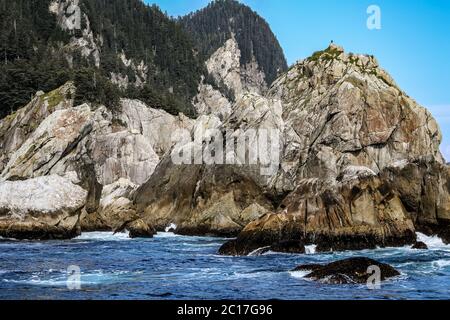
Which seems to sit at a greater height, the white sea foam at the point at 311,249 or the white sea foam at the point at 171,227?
the white sea foam at the point at 171,227

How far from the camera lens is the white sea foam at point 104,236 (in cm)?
5784

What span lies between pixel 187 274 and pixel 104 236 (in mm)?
32125

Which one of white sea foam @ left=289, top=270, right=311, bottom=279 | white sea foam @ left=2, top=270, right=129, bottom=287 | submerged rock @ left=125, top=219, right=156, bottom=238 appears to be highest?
submerged rock @ left=125, top=219, right=156, bottom=238

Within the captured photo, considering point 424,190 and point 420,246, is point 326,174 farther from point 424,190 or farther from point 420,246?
point 420,246

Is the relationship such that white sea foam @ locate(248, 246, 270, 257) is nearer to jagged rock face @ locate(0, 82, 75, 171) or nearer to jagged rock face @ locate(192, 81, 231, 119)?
jagged rock face @ locate(0, 82, 75, 171)

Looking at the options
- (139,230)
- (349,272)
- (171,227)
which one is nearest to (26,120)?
(171,227)

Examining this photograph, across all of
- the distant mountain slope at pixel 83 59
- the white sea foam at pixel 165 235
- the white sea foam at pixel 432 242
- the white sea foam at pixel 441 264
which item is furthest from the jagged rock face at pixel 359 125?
the distant mountain slope at pixel 83 59

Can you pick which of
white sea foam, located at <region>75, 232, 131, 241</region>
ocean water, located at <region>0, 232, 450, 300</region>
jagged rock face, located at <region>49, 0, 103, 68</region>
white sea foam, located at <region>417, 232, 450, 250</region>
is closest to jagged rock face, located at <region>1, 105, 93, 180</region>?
white sea foam, located at <region>75, 232, 131, 241</region>

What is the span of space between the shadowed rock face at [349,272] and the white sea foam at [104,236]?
33.4m

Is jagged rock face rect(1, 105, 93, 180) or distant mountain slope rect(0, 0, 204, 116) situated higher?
distant mountain slope rect(0, 0, 204, 116)

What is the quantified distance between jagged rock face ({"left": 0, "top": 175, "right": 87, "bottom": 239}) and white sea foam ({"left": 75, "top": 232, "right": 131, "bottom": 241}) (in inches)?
56.3

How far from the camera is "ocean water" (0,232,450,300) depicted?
77.0 feet

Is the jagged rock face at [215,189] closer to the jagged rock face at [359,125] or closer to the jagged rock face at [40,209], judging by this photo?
the jagged rock face at [359,125]

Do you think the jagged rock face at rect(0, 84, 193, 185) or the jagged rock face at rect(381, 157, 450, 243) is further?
the jagged rock face at rect(0, 84, 193, 185)
